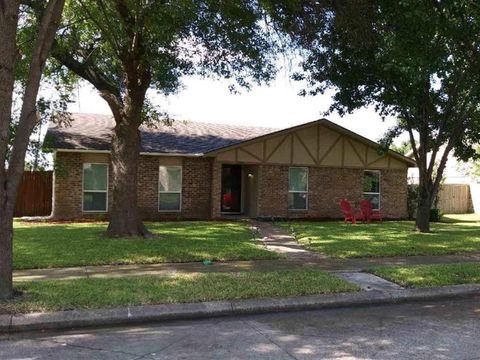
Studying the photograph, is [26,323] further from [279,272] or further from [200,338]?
[279,272]

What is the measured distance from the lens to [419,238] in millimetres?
15148

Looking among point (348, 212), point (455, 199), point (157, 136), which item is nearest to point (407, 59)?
point (348, 212)

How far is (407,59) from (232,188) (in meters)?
14.4

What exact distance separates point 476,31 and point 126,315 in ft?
27.5

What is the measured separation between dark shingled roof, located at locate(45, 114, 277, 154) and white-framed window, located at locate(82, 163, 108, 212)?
34.2 inches

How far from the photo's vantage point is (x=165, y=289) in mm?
7867

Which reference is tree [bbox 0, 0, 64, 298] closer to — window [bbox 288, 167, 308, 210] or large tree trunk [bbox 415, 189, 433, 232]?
large tree trunk [bbox 415, 189, 433, 232]

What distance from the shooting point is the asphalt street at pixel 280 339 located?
5.41 m

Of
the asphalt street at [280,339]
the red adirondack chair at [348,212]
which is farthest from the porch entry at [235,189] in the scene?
the asphalt street at [280,339]

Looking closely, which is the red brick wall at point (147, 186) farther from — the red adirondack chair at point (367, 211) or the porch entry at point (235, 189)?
the red adirondack chair at point (367, 211)

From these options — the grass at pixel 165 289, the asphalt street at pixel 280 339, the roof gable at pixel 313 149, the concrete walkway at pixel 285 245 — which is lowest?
the asphalt street at pixel 280 339

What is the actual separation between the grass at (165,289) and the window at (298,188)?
13386mm

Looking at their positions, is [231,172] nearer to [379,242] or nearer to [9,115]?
[379,242]

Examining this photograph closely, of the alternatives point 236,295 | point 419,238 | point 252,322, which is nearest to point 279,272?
point 236,295
